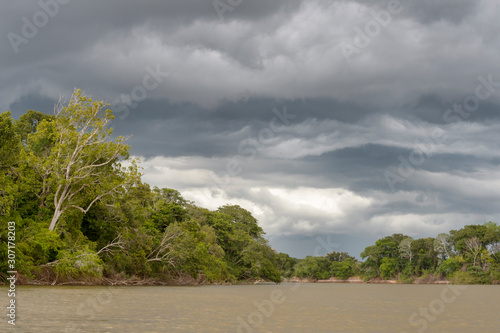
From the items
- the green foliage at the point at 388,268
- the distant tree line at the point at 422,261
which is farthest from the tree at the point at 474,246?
the green foliage at the point at 388,268

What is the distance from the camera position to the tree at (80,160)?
38.7 meters

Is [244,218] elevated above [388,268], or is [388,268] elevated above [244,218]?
[244,218]

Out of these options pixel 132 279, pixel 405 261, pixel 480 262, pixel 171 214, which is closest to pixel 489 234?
pixel 480 262

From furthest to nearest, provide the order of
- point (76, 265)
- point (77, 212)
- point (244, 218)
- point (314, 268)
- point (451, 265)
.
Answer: point (314, 268), point (451, 265), point (244, 218), point (77, 212), point (76, 265)

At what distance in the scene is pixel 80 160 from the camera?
39938 mm

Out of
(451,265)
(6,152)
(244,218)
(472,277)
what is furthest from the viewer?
(451,265)

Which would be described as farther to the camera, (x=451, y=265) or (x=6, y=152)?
(x=451, y=265)

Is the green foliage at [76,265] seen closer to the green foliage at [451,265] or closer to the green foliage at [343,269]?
the green foliage at [451,265]

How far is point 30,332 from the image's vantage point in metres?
9.30

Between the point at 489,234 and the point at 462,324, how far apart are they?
4145 inches

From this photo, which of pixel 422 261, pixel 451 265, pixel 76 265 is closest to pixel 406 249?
pixel 422 261

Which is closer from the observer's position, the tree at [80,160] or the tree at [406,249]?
the tree at [80,160]

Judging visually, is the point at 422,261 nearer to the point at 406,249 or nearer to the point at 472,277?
the point at 406,249

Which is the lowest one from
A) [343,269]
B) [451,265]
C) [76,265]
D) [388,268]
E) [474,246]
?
[343,269]
